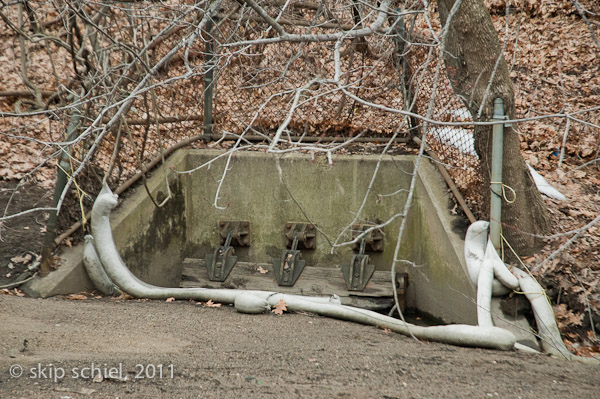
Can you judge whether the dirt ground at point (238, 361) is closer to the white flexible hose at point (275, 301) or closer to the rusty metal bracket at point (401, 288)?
the white flexible hose at point (275, 301)

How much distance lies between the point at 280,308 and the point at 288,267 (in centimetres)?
145

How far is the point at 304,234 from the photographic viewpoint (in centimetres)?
691

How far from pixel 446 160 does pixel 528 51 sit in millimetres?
5098

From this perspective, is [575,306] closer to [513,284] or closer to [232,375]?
[513,284]

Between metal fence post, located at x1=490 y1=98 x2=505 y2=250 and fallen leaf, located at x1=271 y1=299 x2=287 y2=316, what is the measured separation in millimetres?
1929

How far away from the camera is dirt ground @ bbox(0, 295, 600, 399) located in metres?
2.99

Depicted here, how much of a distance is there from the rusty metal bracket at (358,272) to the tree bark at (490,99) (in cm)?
166

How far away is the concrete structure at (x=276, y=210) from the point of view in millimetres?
6414

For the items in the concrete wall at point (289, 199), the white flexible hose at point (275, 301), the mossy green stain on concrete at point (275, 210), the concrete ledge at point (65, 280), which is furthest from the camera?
the concrete wall at point (289, 199)

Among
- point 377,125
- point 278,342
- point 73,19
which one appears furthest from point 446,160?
point 73,19

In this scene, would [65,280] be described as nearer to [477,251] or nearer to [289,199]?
[289,199]

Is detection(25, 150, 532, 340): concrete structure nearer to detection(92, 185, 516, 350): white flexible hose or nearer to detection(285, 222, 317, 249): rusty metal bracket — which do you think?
detection(285, 222, 317, 249): rusty metal bracket

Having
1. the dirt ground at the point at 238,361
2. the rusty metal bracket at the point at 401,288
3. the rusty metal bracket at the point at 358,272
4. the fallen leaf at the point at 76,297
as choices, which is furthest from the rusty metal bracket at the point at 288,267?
the fallen leaf at the point at 76,297

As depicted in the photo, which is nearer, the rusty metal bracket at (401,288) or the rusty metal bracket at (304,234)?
the rusty metal bracket at (401,288)
